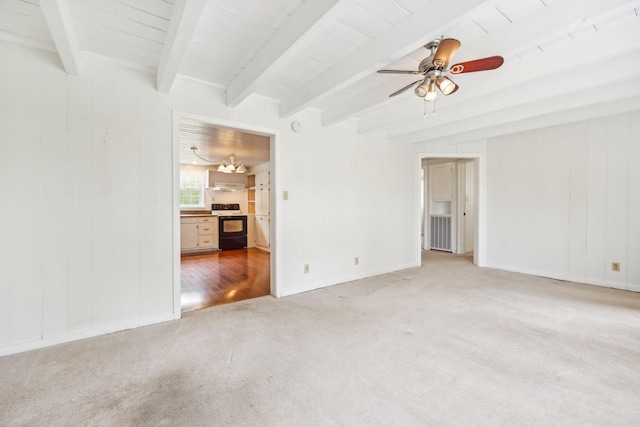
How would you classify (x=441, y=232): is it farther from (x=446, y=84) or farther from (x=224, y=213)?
(x=224, y=213)

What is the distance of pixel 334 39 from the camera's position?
6.92ft

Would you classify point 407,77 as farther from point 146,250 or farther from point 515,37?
point 146,250

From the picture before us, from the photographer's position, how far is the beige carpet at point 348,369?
4.85 feet

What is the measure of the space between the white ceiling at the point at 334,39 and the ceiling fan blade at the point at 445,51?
71 millimetres

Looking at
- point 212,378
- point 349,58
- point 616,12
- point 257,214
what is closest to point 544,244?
point 616,12

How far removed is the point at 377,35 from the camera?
204cm

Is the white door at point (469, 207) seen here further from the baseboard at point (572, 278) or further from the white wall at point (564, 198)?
the baseboard at point (572, 278)

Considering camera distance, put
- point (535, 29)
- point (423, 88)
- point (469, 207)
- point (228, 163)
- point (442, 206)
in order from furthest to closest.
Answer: point (228, 163) < point (442, 206) < point (469, 207) < point (423, 88) < point (535, 29)

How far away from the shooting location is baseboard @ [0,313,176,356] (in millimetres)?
2106

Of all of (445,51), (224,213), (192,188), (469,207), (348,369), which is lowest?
(348,369)

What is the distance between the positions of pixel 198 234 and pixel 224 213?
1102mm

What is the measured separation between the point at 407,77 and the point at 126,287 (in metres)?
3.35

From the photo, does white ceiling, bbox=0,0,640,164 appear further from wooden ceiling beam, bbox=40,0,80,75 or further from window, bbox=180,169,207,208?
window, bbox=180,169,207,208

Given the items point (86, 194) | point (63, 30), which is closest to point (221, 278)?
point (86, 194)
